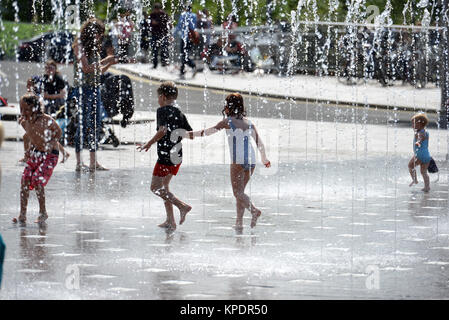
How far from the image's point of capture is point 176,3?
149ft

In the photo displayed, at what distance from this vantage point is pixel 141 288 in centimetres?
752

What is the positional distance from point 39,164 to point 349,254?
3196 millimetres

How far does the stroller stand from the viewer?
16.6 metres

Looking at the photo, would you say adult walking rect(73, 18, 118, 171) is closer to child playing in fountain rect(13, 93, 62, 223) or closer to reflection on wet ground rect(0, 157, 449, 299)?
reflection on wet ground rect(0, 157, 449, 299)

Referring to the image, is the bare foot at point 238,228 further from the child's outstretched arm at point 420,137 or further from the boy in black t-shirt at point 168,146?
the child's outstretched arm at point 420,137

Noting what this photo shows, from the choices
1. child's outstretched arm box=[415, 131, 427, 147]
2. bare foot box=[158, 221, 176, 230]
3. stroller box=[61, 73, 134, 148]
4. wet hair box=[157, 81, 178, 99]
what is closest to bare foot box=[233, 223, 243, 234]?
bare foot box=[158, 221, 176, 230]

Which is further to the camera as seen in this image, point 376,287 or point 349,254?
point 349,254

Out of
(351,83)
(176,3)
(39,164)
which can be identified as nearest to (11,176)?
(39,164)

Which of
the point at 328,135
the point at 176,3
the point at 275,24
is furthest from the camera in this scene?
the point at 176,3

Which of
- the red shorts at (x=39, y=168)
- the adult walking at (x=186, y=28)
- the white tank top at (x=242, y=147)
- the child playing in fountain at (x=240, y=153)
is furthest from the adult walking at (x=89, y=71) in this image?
the adult walking at (x=186, y=28)

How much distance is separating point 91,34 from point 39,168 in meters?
3.81

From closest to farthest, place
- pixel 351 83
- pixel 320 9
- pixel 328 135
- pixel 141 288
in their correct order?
pixel 141 288 → pixel 328 135 → pixel 351 83 → pixel 320 9
